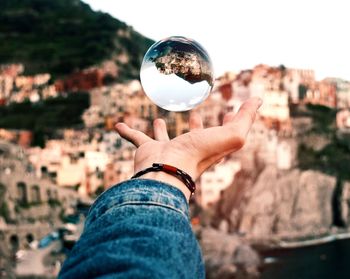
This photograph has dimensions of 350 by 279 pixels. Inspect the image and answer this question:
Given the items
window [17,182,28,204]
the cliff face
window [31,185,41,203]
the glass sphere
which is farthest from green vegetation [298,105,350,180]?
the glass sphere

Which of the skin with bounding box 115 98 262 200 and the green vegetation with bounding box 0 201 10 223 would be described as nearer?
the skin with bounding box 115 98 262 200

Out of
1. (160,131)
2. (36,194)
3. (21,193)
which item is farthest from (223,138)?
(36,194)

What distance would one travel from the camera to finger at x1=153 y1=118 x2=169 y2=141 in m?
0.65

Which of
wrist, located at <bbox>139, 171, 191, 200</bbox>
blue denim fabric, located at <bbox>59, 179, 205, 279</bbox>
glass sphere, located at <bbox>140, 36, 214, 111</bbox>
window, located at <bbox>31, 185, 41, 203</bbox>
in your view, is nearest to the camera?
blue denim fabric, located at <bbox>59, 179, 205, 279</bbox>

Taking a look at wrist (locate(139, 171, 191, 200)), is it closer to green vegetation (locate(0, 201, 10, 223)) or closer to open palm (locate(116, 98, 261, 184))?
open palm (locate(116, 98, 261, 184))

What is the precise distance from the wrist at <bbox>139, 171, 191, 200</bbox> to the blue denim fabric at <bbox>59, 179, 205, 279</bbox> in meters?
0.03

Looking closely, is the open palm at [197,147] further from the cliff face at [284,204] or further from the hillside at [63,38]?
the hillside at [63,38]

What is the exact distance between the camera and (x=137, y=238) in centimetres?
38

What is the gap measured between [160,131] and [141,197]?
262 mm

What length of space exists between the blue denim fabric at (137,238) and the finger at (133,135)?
0.58ft

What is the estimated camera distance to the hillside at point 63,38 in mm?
31906

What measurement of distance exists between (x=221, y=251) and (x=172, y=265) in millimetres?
17874

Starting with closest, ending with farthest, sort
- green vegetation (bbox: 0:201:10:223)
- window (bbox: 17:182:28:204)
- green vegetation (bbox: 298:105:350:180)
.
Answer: green vegetation (bbox: 0:201:10:223), window (bbox: 17:182:28:204), green vegetation (bbox: 298:105:350:180)

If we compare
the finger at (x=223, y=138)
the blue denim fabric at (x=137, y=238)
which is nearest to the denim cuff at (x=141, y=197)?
the blue denim fabric at (x=137, y=238)
